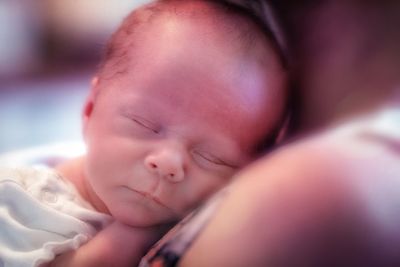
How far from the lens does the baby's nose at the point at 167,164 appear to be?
61cm

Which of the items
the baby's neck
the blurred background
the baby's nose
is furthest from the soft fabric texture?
the blurred background

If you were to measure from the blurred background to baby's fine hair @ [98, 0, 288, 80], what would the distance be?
0.52 ft

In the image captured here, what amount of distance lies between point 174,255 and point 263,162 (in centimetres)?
11

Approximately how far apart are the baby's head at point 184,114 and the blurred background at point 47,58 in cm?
26

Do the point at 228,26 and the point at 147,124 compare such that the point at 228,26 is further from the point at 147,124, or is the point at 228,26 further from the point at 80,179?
the point at 80,179

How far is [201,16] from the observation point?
69 centimetres

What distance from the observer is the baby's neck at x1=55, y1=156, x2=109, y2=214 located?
0.72 metres

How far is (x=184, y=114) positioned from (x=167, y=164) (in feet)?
0.22

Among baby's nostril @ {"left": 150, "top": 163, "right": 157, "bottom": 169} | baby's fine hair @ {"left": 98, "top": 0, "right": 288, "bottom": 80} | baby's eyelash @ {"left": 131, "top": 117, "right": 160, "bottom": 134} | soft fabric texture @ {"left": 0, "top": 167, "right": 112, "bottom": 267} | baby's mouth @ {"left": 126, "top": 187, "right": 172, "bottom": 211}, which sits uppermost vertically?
baby's fine hair @ {"left": 98, "top": 0, "right": 288, "bottom": 80}

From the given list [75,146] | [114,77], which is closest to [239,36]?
[114,77]

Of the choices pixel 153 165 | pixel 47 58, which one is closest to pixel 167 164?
pixel 153 165

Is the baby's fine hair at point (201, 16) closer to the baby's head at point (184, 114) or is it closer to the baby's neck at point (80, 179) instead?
the baby's head at point (184, 114)

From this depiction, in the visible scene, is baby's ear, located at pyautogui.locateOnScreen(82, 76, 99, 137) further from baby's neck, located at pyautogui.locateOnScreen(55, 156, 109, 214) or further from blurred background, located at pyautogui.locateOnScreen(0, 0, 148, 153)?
blurred background, located at pyautogui.locateOnScreen(0, 0, 148, 153)

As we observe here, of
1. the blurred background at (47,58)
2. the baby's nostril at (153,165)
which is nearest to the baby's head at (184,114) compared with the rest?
the baby's nostril at (153,165)
